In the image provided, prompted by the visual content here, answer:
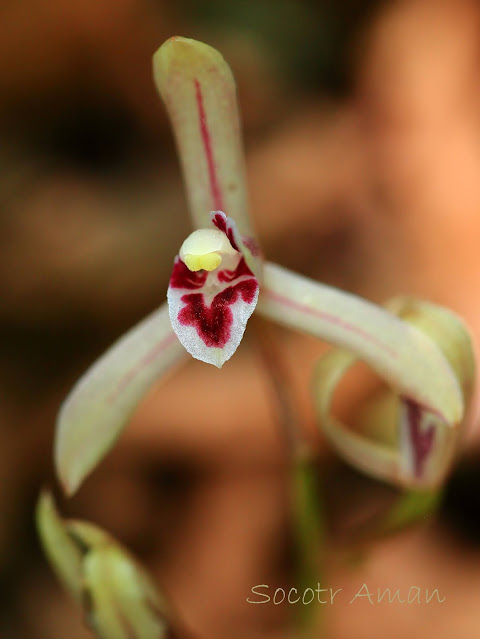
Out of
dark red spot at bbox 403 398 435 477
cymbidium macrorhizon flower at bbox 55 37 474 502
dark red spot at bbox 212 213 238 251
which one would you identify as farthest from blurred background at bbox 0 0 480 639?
dark red spot at bbox 212 213 238 251

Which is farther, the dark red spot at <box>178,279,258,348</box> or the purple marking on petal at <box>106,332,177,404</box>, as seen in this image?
the purple marking on petal at <box>106,332,177,404</box>

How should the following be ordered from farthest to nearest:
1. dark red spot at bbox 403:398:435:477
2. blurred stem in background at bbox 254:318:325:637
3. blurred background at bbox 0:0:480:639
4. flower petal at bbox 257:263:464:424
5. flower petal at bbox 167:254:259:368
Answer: blurred background at bbox 0:0:480:639
blurred stem in background at bbox 254:318:325:637
dark red spot at bbox 403:398:435:477
flower petal at bbox 257:263:464:424
flower petal at bbox 167:254:259:368

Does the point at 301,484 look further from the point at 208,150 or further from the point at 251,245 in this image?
the point at 208,150

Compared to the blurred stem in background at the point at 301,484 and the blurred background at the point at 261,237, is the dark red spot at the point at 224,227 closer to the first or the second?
the blurred stem in background at the point at 301,484

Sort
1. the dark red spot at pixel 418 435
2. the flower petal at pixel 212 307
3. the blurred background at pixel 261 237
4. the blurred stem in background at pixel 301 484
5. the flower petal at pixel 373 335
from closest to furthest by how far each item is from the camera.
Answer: the flower petal at pixel 212 307 → the flower petal at pixel 373 335 → the dark red spot at pixel 418 435 → the blurred stem in background at pixel 301 484 → the blurred background at pixel 261 237

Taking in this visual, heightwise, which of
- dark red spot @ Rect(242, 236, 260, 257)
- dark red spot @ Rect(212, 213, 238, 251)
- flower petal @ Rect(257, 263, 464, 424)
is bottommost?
flower petal @ Rect(257, 263, 464, 424)

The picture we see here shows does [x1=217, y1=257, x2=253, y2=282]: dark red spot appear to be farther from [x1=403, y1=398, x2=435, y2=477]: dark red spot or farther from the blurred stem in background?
[x1=403, y1=398, x2=435, y2=477]: dark red spot

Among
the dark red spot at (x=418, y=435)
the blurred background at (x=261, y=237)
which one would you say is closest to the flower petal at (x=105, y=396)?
the dark red spot at (x=418, y=435)

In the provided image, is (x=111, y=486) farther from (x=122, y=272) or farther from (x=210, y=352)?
(x=210, y=352)
